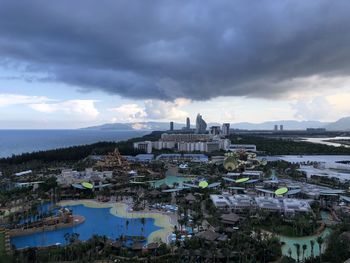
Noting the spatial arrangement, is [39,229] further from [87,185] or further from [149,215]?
[87,185]

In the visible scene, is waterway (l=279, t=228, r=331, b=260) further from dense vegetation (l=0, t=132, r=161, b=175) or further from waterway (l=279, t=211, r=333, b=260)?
dense vegetation (l=0, t=132, r=161, b=175)

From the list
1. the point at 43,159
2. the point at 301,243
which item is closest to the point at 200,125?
the point at 43,159

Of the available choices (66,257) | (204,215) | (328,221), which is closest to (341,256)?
(328,221)

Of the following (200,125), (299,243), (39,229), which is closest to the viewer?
(299,243)

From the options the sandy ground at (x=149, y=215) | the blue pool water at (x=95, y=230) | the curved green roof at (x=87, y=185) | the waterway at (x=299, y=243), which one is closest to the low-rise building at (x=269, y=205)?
the waterway at (x=299, y=243)

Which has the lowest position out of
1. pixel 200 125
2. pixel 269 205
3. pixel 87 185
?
pixel 269 205

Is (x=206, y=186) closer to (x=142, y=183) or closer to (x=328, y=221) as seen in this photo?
(x=142, y=183)

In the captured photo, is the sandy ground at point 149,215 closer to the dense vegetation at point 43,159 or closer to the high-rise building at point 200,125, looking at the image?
the dense vegetation at point 43,159

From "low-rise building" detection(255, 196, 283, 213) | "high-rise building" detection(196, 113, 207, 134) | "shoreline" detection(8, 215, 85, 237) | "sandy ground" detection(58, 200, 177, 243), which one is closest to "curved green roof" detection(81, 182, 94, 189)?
"sandy ground" detection(58, 200, 177, 243)
